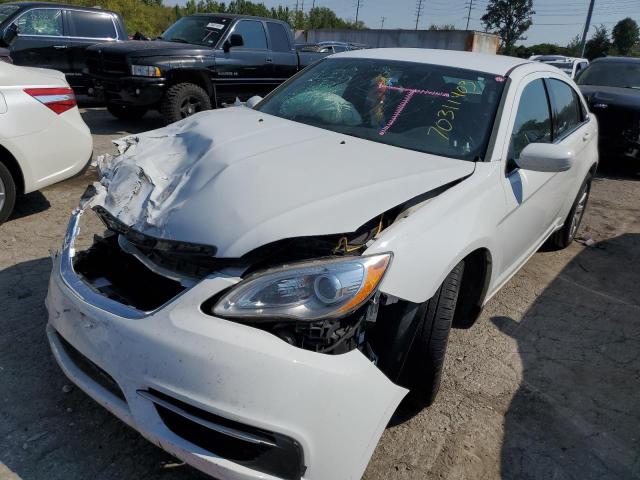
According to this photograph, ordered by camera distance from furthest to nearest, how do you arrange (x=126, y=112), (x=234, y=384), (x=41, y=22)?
(x=126, y=112), (x=41, y=22), (x=234, y=384)

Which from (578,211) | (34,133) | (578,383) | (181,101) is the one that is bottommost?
(578,383)

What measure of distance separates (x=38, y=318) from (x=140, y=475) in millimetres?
1354

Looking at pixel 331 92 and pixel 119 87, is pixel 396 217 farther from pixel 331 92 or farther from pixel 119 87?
pixel 119 87

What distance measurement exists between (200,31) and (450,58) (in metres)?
6.39

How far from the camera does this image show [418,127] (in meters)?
2.92

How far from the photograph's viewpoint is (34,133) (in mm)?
4027

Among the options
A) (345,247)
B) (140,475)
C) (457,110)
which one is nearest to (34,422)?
(140,475)

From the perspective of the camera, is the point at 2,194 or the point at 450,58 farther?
the point at 2,194

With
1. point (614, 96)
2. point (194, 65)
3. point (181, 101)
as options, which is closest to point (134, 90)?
point (181, 101)

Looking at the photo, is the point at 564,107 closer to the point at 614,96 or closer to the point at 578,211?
the point at 578,211

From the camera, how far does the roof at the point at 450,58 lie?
127 inches

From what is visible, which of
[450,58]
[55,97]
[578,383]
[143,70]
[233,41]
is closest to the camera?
[578,383]

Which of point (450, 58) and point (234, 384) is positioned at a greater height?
point (450, 58)

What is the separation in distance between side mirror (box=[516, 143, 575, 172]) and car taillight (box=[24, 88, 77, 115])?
3510mm
